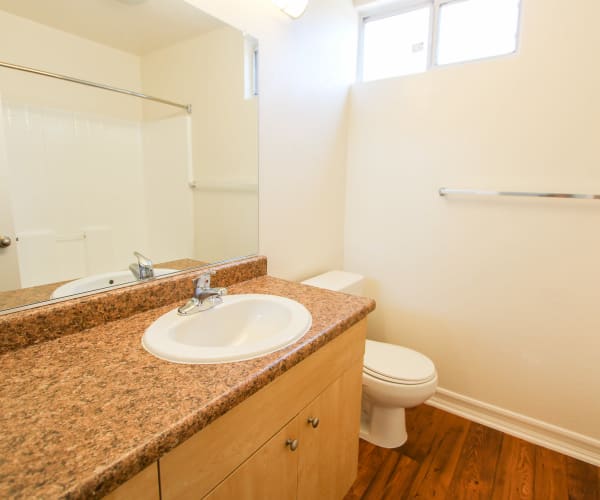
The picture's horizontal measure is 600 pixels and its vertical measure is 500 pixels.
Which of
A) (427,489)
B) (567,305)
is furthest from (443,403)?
(567,305)

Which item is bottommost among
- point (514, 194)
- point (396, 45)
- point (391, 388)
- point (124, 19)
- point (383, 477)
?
point (383, 477)

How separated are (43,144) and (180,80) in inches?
19.4

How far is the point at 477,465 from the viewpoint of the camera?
1.54 m

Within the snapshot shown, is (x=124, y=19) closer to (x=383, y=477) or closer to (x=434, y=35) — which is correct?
(x=434, y=35)

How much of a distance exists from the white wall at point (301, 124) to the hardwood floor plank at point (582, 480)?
146 cm

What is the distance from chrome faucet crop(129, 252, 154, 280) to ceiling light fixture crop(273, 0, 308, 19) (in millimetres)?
1139

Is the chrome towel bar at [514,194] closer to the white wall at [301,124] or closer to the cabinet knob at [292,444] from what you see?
the white wall at [301,124]

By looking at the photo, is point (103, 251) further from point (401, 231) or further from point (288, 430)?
point (401, 231)

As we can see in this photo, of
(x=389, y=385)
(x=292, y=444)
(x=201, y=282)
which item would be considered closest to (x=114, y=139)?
(x=201, y=282)

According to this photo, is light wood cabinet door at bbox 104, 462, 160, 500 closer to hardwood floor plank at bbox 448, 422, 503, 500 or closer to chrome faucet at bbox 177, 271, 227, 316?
chrome faucet at bbox 177, 271, 227, 316

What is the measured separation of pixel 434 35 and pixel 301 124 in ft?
2.98

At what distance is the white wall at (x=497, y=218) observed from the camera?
1.47 metres

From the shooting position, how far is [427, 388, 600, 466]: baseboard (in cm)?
157

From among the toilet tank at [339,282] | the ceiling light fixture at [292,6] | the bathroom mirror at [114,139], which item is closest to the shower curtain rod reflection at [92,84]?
the bathroom mirror at [114,139]
